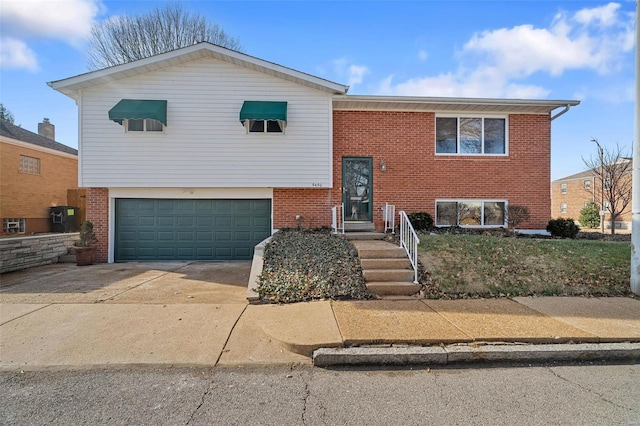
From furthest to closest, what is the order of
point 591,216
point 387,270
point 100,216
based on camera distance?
point 591,216
point 100,216
point 387,270

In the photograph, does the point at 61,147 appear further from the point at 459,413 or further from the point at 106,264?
the point at 459,413

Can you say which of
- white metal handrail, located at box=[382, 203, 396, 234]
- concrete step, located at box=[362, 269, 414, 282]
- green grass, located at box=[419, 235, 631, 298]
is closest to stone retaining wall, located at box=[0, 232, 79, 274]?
concrete step, located at box=[362, 269, 414, 282]

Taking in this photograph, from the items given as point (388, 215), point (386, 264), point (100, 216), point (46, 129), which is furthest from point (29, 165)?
point (386, 264)

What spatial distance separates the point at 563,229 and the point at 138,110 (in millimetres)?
13993

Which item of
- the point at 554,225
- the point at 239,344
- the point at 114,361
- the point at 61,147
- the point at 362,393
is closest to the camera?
the point at 362,393

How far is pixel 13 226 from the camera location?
47.8 feet

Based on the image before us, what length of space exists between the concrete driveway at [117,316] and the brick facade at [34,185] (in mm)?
8118

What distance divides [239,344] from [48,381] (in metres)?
2.00

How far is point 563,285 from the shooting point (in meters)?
6.70

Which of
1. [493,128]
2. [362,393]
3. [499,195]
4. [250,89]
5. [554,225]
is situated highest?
[250,89]

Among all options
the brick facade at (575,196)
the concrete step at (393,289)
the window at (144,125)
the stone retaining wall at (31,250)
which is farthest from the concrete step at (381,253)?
the brick facade at (575,196)

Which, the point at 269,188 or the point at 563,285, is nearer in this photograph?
the point at 563,285

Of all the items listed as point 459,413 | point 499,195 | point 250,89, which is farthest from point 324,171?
point 459,413

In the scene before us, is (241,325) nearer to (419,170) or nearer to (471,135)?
(419,170)
